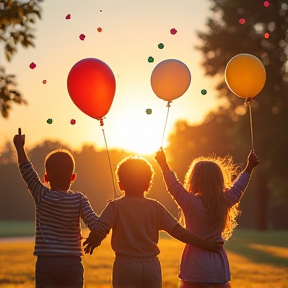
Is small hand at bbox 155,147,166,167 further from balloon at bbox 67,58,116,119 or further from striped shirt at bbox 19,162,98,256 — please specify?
balloon at bbox 67,58,116,119

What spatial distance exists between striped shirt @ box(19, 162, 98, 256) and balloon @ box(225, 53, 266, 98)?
112 inches

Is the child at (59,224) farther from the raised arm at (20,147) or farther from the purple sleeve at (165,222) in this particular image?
the purple sleeve at (165,222)

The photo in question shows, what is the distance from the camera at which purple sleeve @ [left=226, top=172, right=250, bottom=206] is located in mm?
5895

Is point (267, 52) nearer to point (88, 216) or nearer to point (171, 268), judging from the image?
point (171, 268)

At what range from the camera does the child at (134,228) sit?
5254mm

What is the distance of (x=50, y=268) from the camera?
204 inches

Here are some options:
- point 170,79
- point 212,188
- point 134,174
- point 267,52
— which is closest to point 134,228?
point 134,174

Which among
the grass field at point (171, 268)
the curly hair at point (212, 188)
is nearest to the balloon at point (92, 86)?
the curly hair at point (212, 188)

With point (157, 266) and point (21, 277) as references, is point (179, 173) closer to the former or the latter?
point (21, 277)

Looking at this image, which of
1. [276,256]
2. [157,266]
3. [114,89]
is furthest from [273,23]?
[157,266]

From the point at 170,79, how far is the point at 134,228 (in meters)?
2.67

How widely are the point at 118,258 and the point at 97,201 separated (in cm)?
4842

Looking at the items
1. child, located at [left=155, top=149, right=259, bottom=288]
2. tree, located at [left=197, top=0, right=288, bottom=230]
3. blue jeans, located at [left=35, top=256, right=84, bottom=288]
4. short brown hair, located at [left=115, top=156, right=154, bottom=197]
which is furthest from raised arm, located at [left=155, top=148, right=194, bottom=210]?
tree, located at [left=197, top=0, right=288, bottom=230]

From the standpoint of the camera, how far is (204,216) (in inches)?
224
